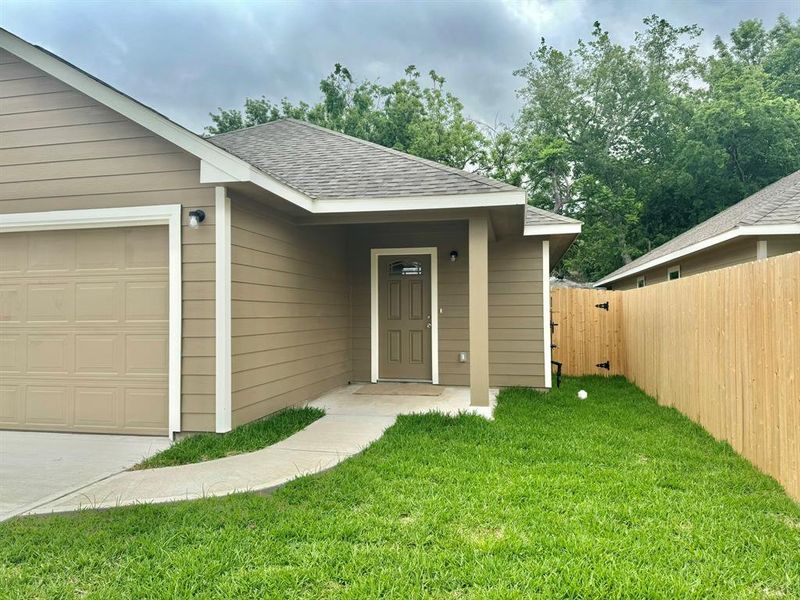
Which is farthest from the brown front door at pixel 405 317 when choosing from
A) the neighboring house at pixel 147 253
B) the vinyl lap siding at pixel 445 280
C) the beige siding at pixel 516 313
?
the neighboring house at pixel 147 253

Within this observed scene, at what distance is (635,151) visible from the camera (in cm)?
2295

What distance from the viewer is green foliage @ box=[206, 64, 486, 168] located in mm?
21000

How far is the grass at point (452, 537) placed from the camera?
221cm

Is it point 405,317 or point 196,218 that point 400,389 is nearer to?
point 405,317

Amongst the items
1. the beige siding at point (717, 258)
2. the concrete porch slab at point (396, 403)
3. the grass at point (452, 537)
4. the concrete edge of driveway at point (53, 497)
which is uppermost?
the beige siding at point (717, 258)

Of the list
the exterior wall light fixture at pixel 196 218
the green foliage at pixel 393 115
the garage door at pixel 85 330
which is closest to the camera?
the exterior wall light fixture at pixel 196 218

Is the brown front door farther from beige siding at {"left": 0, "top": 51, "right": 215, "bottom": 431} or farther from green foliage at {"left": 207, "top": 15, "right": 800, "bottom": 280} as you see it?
green foliage at {"left": 207, "top": 15, "right": 800, "bottom": 280}

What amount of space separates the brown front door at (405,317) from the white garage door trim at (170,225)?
3654 millimetres

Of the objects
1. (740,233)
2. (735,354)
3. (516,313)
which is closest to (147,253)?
(516,313)

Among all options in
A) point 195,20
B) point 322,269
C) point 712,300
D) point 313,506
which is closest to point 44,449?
point 313,506

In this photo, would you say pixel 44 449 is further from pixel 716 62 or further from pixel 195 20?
pixel 716 62

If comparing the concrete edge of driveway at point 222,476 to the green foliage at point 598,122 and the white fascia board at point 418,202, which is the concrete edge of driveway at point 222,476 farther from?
the green foliage at point 598,122

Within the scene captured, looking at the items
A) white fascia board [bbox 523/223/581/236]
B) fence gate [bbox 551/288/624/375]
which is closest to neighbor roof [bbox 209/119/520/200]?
white fascia board [bbox 523/223/581/236]

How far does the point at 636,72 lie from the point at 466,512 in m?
24.5
